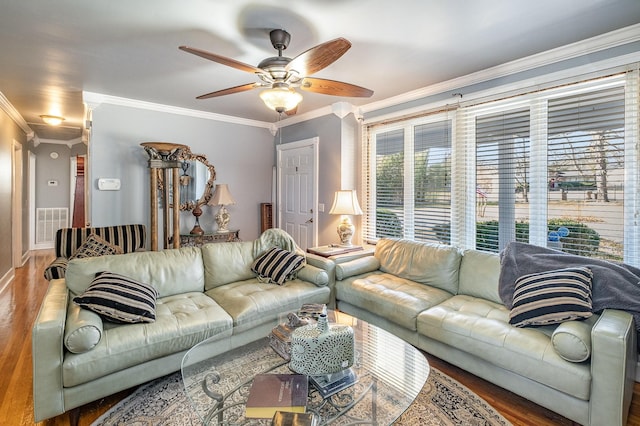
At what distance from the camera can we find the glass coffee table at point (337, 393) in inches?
54.5

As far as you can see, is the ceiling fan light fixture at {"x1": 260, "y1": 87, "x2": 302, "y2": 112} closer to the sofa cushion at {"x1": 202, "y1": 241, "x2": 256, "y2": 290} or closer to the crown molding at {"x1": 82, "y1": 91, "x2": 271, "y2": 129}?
the sofa cushion at {"x1": 202, "y1": 241, "x2": 256, "y2": 290}

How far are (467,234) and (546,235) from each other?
692 millimetres

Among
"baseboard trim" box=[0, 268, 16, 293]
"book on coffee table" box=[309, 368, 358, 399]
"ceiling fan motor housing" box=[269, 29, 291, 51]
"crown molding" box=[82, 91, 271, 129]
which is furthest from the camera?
"baseboard trim" box=[0, 268, 16, 293]

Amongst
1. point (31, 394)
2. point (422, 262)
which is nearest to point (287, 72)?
point (422, 262)

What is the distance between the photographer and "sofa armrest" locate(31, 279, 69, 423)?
169 centimetres

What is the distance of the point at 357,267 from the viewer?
3.26 meters

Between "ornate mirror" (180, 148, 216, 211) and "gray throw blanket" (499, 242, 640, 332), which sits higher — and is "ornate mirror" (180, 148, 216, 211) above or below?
above

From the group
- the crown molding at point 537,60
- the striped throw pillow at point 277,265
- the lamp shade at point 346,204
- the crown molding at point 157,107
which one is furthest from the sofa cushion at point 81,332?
the crown molding at point 537,60

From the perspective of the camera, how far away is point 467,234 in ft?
10.9

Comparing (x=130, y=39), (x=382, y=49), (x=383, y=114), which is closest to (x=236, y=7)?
(x=130, y=39)

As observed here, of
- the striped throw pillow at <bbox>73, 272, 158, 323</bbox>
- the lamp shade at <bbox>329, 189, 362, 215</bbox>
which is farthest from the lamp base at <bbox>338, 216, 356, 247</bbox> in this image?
the striped throw pillow at <bbox>73, 272, 158, 323</bbox>

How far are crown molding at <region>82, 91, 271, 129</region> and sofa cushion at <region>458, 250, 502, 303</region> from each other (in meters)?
3.82

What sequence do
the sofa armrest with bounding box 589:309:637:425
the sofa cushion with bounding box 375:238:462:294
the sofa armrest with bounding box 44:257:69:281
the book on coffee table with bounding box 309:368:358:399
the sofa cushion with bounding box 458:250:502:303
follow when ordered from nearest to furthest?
the book on coffee table with bounding box 309:368:358:399, the sofa armrest with bounding box 589:309:637:425, the sofa cushion with bounding box 458:250:502:303, the sofa cushion with bounding box 375:238:462:294, the sofa armrest with bounding box 44:257:69:281

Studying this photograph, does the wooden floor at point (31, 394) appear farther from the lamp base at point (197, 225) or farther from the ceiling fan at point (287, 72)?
the ceiling fan at point (287, 72)
